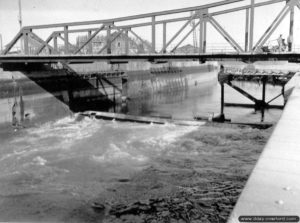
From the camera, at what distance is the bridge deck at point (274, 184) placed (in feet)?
14.0

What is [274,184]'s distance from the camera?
5.11 m

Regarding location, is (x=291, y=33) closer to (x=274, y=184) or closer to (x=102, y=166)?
(x=102, y=166)

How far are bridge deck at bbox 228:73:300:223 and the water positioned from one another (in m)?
7.51

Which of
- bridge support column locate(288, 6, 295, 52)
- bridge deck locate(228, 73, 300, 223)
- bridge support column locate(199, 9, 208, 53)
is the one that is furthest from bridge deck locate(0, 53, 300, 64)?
bridge deck locate(228, 73, 300, 223)

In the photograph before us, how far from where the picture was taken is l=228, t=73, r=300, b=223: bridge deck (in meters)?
4.27

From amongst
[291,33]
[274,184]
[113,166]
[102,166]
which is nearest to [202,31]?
[291,33]

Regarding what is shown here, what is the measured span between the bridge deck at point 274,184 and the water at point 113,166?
7512mm

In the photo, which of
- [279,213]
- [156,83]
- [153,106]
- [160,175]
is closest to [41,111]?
[153,106]

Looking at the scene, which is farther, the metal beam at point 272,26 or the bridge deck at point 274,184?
the metal beam at point 272,26

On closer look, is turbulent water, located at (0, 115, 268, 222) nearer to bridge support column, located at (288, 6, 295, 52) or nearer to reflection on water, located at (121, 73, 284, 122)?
bridge support column, located at (288, 6, 295, 52)

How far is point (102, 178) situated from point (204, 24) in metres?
13.8

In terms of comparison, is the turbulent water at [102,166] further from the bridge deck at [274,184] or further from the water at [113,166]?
the bridge deck at [274,184]

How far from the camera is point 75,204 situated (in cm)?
1545

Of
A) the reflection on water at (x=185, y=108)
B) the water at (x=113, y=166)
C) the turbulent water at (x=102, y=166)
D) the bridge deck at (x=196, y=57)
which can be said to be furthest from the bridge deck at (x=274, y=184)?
the reflection on water at (x=185, y=108)
